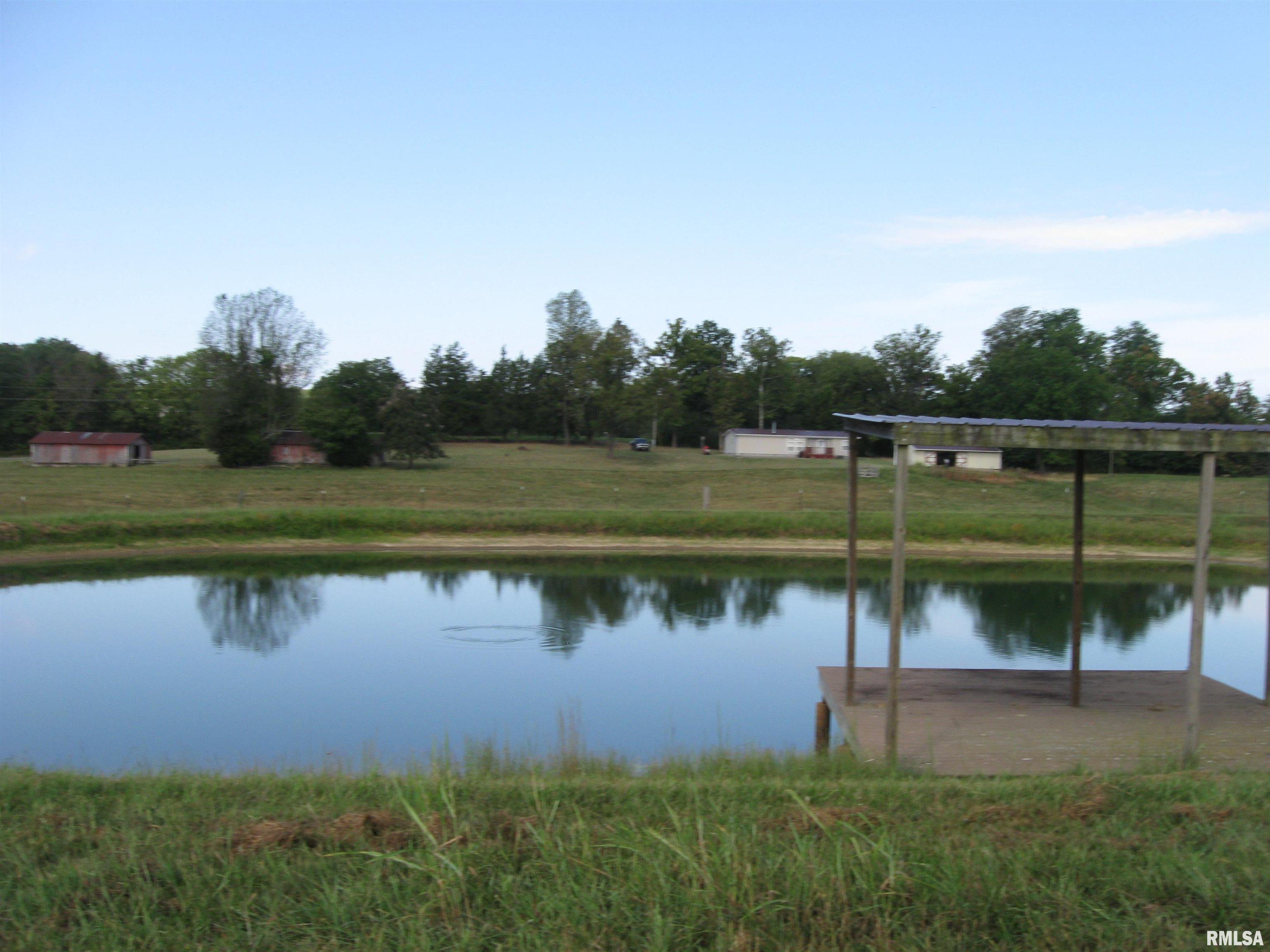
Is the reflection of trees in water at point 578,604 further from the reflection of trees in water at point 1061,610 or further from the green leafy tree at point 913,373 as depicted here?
the green leafy tree at point 913,373

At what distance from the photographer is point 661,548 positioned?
29344mm

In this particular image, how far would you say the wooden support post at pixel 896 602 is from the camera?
7.74 m

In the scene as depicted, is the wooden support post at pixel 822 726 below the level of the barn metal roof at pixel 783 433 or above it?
below

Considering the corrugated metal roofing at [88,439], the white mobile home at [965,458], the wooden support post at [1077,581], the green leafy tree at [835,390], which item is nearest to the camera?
the wooden support post at [1077,581]

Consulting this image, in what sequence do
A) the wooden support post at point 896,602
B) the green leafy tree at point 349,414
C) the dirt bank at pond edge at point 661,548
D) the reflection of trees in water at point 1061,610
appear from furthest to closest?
the green leafy tree at point 349,414 → the dirt bank at pond edge at point 661,548 → the reflection of trees in water at point 1061,610 → the wooden support post at point 896,602

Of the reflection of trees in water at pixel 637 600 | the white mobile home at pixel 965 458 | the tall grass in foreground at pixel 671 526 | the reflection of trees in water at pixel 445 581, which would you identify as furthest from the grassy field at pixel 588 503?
the reflection of trees in water at pixel 637 600

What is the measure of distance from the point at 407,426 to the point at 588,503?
15801mm

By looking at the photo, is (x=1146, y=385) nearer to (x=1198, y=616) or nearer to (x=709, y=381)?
(x=709, y=381)

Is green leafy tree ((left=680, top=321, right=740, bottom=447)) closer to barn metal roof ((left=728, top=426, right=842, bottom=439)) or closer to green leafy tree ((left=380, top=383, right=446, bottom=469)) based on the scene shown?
barn metal roof ((left=728, top=426, right=842, bottom=439))

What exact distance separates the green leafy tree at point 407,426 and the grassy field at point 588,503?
4.04 feet

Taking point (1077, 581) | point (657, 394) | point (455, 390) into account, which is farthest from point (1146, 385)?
point (1077, 581)

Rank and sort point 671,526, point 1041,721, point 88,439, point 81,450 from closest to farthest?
point 1041,721 < point 671,526 < point 81,450 < point 88,439

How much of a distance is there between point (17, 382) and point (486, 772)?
8274 cm

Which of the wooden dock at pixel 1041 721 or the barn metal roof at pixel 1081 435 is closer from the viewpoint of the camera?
the barn metal roof at pixel 1081 435
